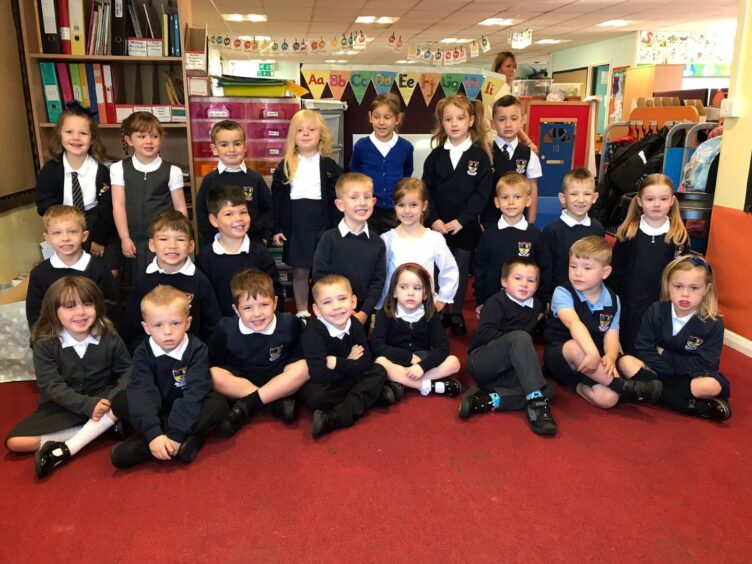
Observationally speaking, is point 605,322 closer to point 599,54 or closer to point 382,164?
point 382,164

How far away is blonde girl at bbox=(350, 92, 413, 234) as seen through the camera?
11.2 feet

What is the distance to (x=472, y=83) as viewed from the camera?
15.9 feet

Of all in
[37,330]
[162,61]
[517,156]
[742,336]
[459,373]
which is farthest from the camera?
[162,61]

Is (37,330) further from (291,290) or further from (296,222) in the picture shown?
(291,290)

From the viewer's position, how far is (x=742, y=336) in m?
3.35

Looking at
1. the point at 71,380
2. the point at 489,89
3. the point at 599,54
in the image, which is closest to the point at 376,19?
the point at 599,54

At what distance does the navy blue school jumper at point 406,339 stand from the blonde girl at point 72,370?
3.57 ft

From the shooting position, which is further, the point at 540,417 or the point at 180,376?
the point at 540,417

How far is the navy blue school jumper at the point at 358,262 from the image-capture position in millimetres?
2939

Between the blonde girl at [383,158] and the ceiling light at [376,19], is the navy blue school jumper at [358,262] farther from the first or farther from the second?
the ceiling light at [376,19]

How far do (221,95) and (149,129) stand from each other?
3.47 ft

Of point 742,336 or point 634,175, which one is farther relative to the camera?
point 634,175

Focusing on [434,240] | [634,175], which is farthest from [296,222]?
[634,175]

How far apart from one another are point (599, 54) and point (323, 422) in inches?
549
